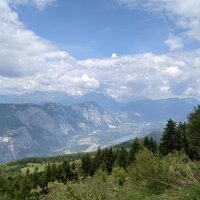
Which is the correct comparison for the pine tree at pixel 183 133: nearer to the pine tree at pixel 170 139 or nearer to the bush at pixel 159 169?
the pine tree at pixel 170 139

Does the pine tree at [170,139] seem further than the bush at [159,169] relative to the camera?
Yes

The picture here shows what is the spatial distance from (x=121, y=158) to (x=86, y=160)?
44.5 ft

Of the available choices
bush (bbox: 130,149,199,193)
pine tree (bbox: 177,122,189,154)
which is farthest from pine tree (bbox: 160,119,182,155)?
bush (bbox: 130,149,199,193)

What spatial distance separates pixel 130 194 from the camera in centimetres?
1052

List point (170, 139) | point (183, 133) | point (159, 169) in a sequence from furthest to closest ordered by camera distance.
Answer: point (183, 133) < point (170, 139) < point (159, 169)

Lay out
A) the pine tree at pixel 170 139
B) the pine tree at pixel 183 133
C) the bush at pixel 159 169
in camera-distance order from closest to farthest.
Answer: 1. the bush at pixel 159 169
2. the pine tree at pixel 170 139
3. the pine tree at pixel 183 133

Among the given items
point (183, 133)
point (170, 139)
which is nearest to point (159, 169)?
point (170, 139)

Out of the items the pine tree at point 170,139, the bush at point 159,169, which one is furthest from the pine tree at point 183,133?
the bush at point 159,169

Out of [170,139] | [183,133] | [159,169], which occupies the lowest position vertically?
[159,169]

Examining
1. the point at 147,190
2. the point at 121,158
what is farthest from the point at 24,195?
the point at 147,190

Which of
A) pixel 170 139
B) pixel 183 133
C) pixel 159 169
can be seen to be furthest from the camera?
pixel 183 133

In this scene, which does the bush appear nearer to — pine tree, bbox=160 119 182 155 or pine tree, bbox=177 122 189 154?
pine tree, bbox=160 119 182 155

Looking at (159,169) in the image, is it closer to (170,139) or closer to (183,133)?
(170,139)

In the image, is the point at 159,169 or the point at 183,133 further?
the point at 183,133
